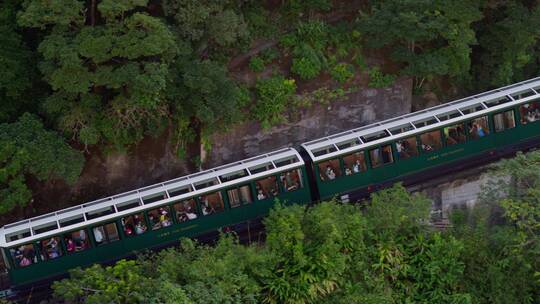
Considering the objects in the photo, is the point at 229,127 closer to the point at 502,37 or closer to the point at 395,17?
the point at 395,17

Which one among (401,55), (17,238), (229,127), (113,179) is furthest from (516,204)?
(17,238)

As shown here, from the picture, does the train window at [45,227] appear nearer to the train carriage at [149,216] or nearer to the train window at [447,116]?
the train carriage at [149,216]

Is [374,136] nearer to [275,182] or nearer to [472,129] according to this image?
[472,129]

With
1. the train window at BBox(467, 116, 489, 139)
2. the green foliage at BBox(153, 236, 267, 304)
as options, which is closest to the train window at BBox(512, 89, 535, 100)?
the train window at BBox(467, 116, 489, 139)

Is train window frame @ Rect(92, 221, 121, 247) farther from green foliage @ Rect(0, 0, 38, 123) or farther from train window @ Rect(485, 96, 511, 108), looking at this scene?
train window @ Rect(485, 96, 511, 108)

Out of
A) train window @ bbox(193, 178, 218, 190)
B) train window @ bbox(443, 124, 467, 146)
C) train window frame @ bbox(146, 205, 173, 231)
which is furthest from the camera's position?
train window @ bbox(443, 124, 467, 146)

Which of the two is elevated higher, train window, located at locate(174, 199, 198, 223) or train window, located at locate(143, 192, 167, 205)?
train window, located at locate(143, 192, 167, 205)
